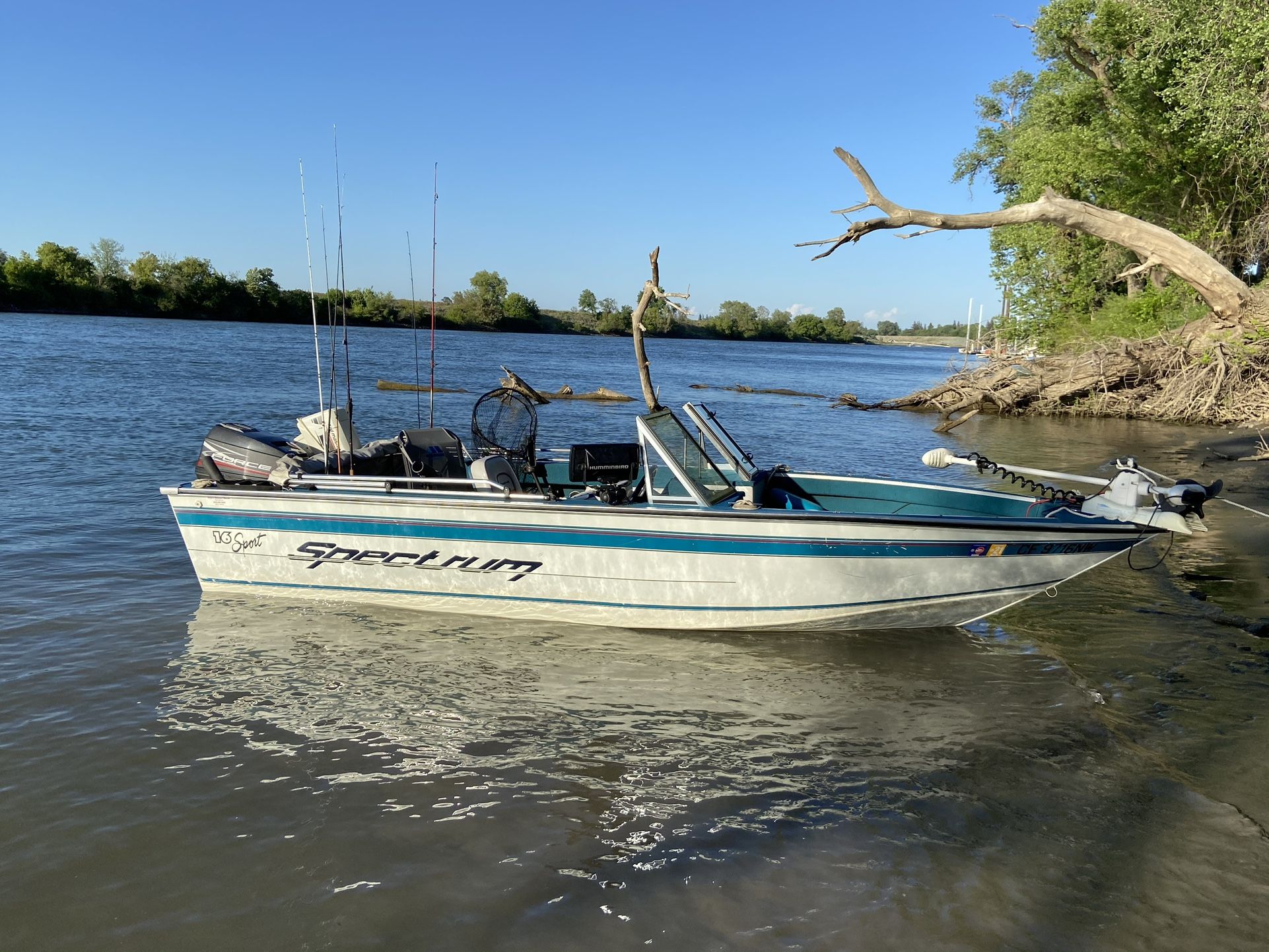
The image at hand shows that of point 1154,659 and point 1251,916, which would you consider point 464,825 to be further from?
point 1154,659

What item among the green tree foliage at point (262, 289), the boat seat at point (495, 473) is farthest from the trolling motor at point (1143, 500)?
the green tree foliage at point (262, 289)

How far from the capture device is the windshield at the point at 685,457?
6730mm

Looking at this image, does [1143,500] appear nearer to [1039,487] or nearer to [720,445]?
[1039,487]

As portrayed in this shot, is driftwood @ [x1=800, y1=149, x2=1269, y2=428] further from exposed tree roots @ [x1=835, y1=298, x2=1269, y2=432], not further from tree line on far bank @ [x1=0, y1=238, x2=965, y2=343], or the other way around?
tree line on far bank @ [x1=0, y1=238, x2=965, y2=343]

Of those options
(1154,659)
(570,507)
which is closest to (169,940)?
(570,507)

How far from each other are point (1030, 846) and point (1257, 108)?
20766 millimetres

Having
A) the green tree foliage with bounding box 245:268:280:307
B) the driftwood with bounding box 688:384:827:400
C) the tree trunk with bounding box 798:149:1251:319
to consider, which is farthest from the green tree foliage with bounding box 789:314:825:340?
the tree trunk with bounding box 798:149:1251:319

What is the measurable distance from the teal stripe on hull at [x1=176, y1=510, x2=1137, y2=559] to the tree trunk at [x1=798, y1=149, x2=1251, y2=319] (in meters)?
5.39

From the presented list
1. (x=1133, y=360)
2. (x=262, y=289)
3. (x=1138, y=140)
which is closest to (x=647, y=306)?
(x=1133, y=360)

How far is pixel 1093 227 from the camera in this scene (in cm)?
1529

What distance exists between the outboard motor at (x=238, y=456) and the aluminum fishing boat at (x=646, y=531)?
0.06 ft

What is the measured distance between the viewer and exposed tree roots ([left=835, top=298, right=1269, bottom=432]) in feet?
62.8

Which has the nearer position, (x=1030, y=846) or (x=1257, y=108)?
A: (x=1030, y=846)

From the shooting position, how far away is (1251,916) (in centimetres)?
366
